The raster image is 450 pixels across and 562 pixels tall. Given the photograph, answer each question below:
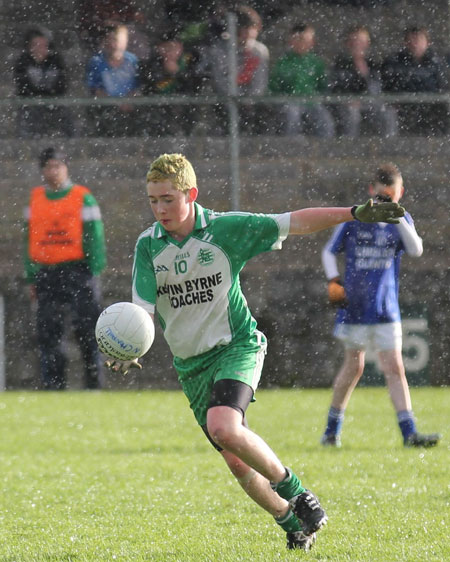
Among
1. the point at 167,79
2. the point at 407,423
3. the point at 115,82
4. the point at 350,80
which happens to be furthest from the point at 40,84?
the point at 407,423

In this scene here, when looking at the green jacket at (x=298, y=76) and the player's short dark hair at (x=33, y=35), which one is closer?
the green jacket at (x=298, y=76)

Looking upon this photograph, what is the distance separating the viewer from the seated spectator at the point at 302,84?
11117mm

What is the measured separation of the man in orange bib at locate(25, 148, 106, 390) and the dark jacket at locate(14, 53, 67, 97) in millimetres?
1077

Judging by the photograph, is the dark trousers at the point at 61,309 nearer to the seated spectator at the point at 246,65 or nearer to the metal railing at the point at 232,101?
the metal railing at the point at 232,101

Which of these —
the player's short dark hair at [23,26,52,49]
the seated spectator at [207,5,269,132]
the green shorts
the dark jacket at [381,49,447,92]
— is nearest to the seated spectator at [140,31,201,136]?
the seated spectator at [207,5,269,132]

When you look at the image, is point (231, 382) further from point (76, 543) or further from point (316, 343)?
point (316, 343)

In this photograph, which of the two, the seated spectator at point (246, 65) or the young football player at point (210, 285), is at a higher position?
the seated spectator at point (246, 65)

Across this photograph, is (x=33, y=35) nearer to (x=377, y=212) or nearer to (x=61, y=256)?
(x=61, y=256)

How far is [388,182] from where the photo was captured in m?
7.49

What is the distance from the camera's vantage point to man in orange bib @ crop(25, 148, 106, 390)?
10359mm

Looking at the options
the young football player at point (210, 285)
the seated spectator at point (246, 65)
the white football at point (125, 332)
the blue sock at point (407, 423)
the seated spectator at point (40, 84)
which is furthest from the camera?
the seated spectator at point (40, 84)

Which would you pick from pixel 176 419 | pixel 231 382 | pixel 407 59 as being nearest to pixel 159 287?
pixel 231 382

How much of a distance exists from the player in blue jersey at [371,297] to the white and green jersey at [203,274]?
285 cm

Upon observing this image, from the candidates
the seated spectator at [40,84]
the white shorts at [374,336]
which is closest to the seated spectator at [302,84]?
the seated spectator at [40,84]
